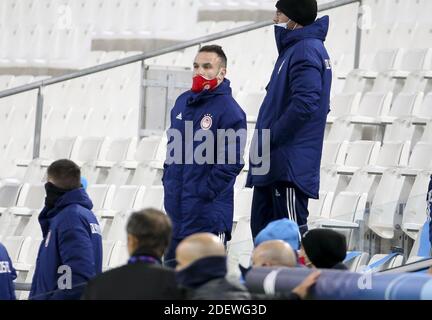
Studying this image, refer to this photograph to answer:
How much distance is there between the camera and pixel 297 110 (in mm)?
6199

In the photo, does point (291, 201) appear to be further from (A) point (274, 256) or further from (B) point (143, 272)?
(B) point (143, 272)

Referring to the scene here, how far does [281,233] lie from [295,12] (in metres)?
1.38

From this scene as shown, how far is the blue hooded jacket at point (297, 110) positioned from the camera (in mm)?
6230

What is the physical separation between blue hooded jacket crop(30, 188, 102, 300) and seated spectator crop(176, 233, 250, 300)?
5.10 feet

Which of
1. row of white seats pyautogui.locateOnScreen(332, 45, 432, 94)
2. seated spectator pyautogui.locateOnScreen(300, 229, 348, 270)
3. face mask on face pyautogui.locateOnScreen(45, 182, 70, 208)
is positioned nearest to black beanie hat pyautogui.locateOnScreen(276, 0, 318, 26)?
face mask on face pyautogui.locateOnScreen(45, 182, 70, 208)

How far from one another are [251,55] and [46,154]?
1.92 m

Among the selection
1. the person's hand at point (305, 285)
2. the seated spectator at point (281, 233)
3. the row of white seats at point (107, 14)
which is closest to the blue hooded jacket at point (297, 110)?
the seated spectator at point (281, 233)

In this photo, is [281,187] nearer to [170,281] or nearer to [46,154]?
[170,281]

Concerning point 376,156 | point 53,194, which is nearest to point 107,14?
point 376,156

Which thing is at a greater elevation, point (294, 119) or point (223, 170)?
point (294, 119)

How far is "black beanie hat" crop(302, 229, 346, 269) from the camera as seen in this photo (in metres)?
5.15

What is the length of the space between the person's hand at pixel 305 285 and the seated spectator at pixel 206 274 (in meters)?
0.17

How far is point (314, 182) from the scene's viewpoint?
248 inches
